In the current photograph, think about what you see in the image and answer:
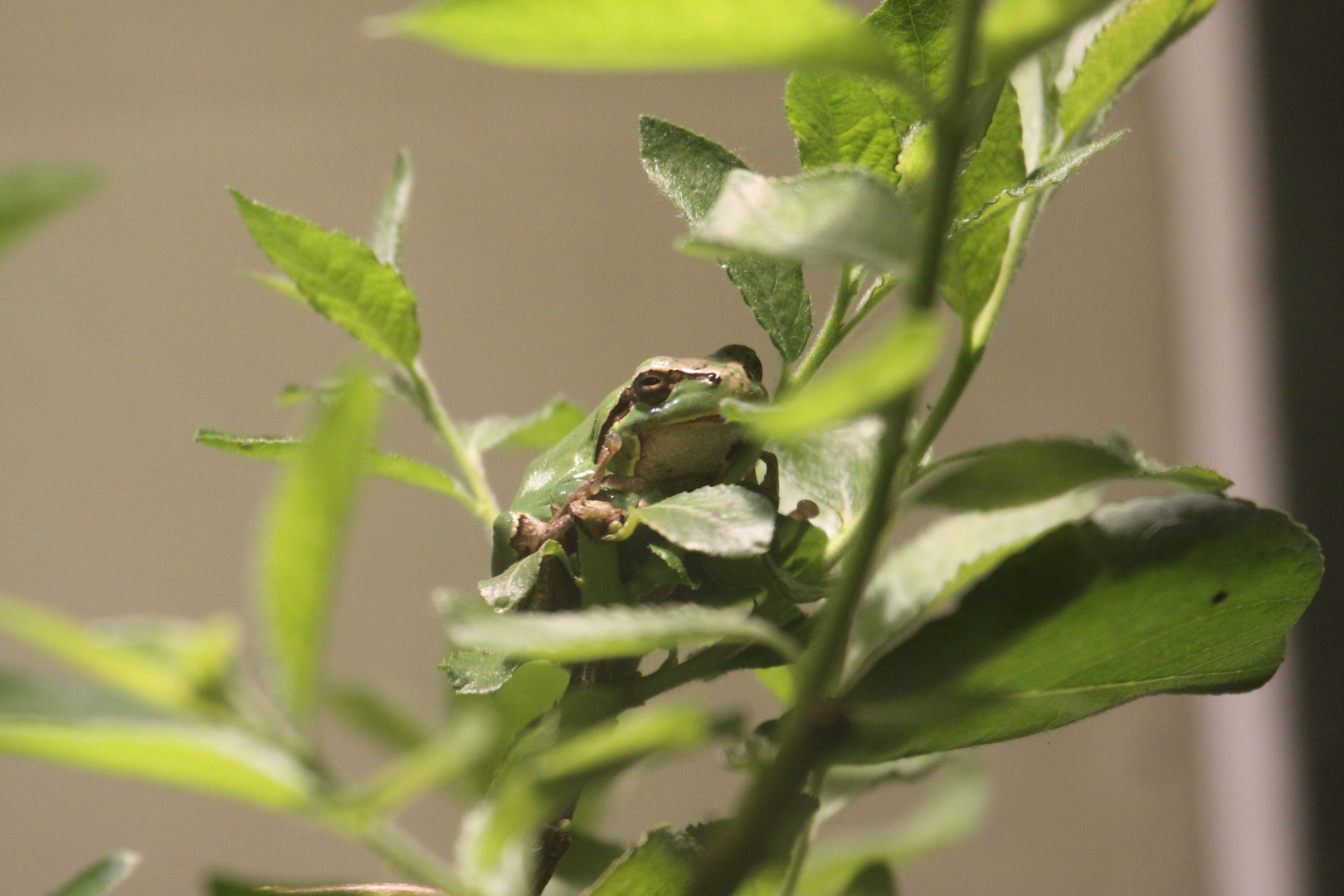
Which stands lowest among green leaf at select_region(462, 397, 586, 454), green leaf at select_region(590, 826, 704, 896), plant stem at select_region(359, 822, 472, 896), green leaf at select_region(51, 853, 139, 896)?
green leaf at select_region(51, 853, 139, 896)

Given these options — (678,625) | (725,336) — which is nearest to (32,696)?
(678,625)

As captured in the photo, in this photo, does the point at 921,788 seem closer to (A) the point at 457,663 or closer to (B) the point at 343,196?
(B) the point at 343,196

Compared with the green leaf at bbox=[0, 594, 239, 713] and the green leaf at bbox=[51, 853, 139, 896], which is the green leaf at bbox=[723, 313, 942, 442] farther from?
the green leaf at bbox=[51, 853, 139, 896]

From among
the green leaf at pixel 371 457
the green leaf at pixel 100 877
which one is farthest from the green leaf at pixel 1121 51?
the green leaf at pixel 100 877

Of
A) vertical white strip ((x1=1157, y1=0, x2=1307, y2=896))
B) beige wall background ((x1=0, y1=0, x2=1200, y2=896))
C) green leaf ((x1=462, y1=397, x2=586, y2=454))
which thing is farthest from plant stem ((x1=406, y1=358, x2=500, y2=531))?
vertical white strip ((x1=1157, y1=0, x2=1307, y2=896))

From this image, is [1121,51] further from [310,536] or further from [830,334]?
[310,536]

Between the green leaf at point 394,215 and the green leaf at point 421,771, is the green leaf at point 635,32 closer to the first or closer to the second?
the green leaf at point 421,771
